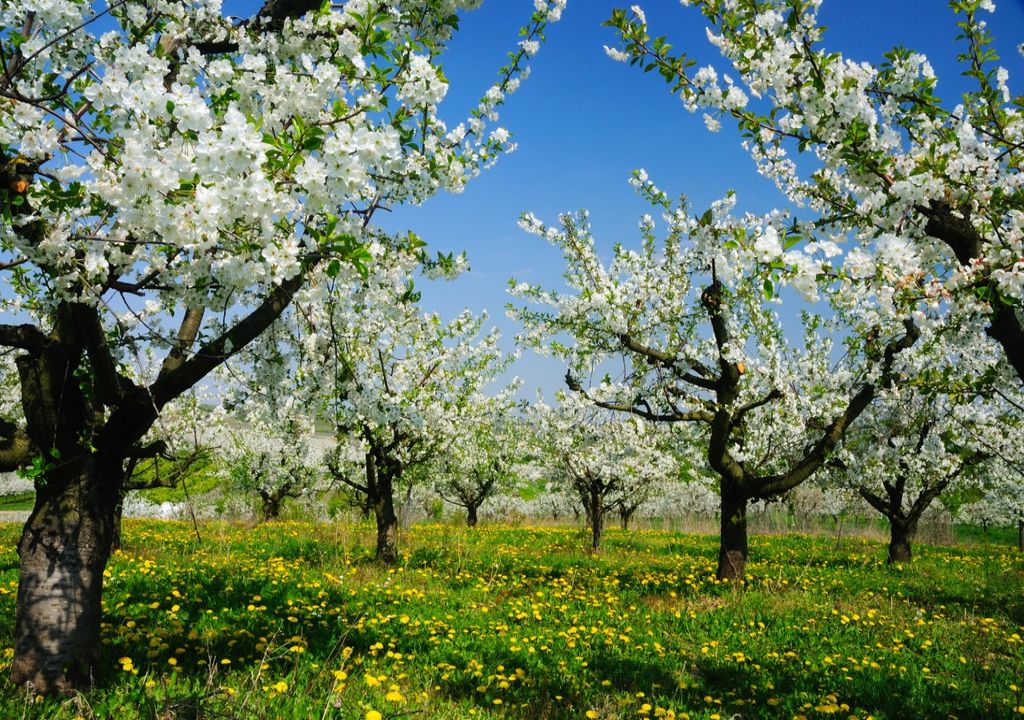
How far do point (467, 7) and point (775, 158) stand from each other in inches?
143

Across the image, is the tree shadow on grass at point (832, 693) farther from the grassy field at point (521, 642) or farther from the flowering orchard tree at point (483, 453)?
the flowering orchard tree at point (483, 453)

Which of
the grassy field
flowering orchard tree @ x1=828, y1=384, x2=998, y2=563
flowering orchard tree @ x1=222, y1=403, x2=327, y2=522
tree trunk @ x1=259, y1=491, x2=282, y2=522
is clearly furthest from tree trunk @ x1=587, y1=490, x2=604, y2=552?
tree trunk @ x1=259, y1=491, x2=282, y2=522

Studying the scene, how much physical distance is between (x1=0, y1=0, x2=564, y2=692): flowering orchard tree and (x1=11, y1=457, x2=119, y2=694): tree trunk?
0.01 metres

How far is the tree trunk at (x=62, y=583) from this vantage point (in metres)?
4.32

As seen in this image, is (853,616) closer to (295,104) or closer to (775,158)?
(775,158)

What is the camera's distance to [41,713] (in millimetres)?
3834

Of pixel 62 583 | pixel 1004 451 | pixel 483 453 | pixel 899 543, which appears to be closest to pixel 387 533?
pixel 62 583

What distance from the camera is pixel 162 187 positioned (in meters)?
2.70

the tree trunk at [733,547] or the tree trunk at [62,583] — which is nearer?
the tree trunk at [62,583]

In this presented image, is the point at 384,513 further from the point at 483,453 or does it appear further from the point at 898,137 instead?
the point at 483,453

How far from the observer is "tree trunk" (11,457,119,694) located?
432 centimetres

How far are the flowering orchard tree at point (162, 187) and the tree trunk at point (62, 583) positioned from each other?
0.04ft

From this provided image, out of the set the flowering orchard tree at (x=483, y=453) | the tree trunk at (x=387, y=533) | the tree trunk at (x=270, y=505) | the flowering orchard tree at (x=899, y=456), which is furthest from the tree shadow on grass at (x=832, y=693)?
the tree trunk at (x=270, y=505)

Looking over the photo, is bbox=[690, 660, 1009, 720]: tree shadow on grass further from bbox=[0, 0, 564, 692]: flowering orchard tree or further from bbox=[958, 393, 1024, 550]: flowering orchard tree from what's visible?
bbox=[0, 0, 564, 692]: flowering orchard tree
